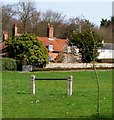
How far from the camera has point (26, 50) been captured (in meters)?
49.9

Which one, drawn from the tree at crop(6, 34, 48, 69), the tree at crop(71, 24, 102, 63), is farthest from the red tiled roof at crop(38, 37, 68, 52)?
the tree at crop(6, 34, 48, 69)

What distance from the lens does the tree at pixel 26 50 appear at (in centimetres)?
4918

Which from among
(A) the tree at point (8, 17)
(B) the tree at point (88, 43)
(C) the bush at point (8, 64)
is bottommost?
(C) the bush at point (8, 64)

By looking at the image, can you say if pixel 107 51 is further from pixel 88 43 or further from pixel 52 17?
pixel 88 43

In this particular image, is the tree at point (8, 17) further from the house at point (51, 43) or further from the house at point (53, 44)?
the house at point (53, 44)

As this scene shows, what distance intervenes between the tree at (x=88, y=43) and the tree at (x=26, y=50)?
5536 mm

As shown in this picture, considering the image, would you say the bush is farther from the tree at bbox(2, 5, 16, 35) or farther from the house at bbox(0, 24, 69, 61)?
the tree at bbox(2, 5, 16, 35)

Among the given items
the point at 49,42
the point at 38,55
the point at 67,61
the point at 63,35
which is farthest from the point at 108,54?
the point at 38,55

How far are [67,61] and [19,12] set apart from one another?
21127 mm

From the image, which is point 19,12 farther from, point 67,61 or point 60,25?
point 67,61

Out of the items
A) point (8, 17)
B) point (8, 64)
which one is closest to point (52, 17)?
point (8, 17)

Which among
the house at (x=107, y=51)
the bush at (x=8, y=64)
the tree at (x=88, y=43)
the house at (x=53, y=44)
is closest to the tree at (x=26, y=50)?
the bush at (x=8, y=64)

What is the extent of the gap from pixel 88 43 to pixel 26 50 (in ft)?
61.6

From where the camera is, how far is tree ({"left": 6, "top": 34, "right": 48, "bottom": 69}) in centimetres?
4918
